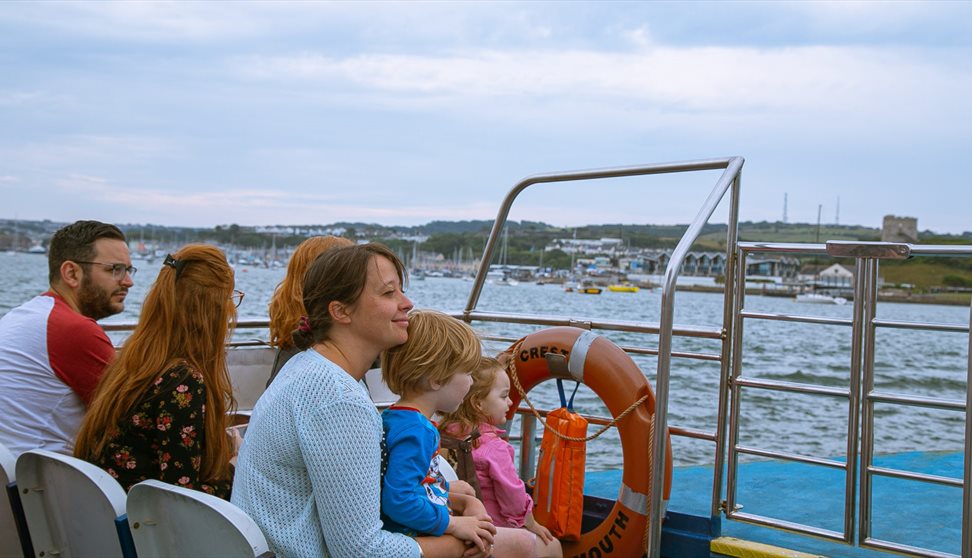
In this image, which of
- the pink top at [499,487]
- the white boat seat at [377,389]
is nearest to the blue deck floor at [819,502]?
the pink top at [499,487]

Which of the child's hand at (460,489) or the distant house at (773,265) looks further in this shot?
the distant house at (773,265)

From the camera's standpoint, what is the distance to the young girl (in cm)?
271

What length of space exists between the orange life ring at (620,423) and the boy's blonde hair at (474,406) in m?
0.44

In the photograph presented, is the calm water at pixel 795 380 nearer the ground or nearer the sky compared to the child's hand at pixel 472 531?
nearer the ground

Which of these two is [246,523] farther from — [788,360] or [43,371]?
[788,360]

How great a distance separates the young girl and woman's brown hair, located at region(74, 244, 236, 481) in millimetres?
819

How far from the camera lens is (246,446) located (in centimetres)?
164

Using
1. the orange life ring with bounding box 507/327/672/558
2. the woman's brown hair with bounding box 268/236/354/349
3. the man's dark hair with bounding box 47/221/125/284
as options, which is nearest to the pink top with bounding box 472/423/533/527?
the orange life ring with bounding box 507/327/672/558

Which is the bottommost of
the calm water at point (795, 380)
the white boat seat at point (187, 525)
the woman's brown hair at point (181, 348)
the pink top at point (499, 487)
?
the calm water at point (795, 380)

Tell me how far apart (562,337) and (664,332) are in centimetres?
61

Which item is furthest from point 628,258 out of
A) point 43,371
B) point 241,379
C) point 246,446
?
point 246,446

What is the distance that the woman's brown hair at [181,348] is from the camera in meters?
1.96

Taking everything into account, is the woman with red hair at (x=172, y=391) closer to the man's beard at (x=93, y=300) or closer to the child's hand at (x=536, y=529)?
the man's beard at (x=93, y=300)

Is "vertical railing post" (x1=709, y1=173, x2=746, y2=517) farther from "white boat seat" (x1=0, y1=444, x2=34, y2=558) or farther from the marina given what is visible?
"white boat seat" (x1=0, y1=444, x2=34, y2=558)
